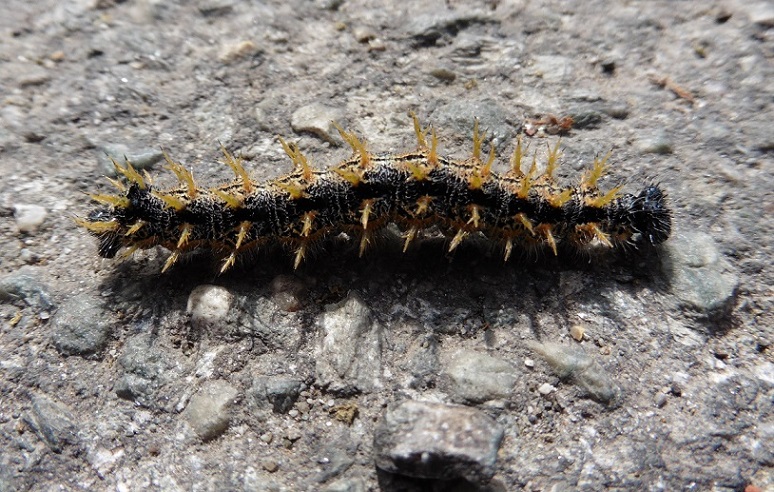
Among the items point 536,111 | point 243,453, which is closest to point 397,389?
point 243,453

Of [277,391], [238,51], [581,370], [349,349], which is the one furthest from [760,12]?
[277,391]

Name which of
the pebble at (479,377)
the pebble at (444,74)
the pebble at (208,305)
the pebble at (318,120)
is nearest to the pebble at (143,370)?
the pebble at (208,305)

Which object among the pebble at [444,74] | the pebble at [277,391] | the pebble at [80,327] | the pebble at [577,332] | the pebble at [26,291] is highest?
the pebble at [444,74]

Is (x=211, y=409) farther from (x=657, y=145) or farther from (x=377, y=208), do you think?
(x=657, y=145)

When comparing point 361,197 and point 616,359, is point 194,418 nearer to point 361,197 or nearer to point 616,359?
point 361,197

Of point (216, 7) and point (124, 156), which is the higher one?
point (216, 7)

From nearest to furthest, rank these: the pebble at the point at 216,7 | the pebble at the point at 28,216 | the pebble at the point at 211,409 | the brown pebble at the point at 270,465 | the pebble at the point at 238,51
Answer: the brown pebble at the point at 270,465 < the pebble at the point at 211,409 < the pebble at the point at 28,216 < the pebble at the point at 238,51 < the pebble at the point at 216,7

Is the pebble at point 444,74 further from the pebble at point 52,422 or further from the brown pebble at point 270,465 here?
the pebble at point 52,422
